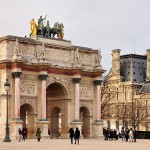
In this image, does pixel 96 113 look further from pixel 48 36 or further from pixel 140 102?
pixel 140 102

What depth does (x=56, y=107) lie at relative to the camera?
6638cm

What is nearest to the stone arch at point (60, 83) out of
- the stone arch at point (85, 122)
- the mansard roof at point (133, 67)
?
the stone arch at point (85, 122)

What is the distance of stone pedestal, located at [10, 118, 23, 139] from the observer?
57469 mm

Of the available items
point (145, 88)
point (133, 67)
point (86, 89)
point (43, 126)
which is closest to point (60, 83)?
point (86, 89)

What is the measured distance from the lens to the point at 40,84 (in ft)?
201

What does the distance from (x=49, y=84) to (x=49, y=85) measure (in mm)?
1009

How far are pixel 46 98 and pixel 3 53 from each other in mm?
9763

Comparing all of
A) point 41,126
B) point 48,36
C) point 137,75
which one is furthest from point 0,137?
point 137,75

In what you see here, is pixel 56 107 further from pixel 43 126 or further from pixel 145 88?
pixel 145 88

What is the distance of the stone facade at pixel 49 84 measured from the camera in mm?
58625

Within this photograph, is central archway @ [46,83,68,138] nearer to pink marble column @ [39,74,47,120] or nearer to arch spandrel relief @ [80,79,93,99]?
arch spandrel relief @ [80,79,93,99]

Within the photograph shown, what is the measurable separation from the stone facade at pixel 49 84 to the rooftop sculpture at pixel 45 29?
1019 millimetres

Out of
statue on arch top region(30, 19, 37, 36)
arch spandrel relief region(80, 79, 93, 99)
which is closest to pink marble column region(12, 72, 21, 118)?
statue on arch top region(30, 19, 37, 36)

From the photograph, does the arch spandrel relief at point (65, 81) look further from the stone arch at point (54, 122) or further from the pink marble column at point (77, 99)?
the stone arch at point (54, 122)
